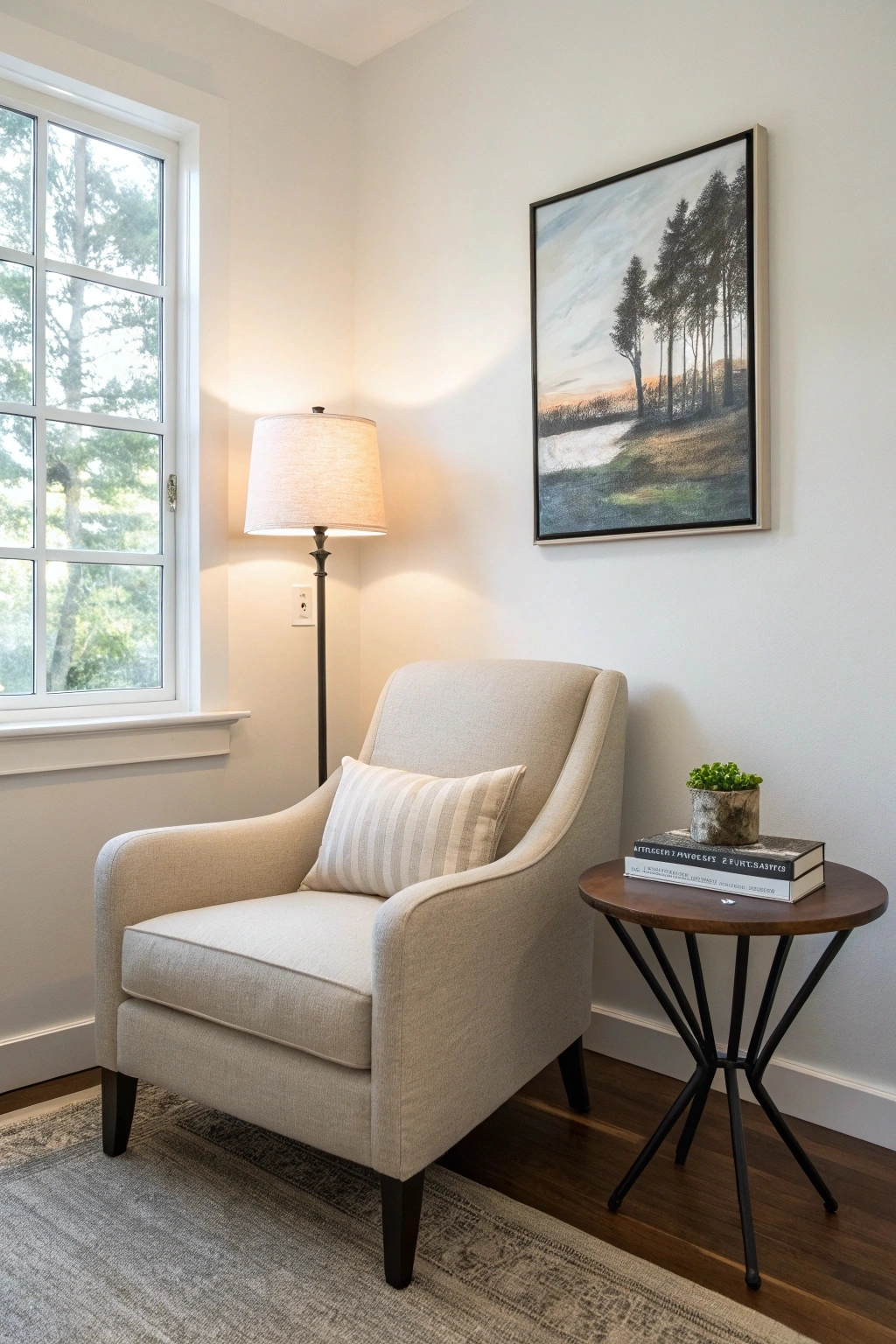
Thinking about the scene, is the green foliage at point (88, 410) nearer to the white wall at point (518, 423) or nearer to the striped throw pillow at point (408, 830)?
the white wall at point (518, 423)

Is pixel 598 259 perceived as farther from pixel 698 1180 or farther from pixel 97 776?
pixel 698 1180

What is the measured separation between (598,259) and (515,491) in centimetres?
56

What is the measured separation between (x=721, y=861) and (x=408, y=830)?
595 millimetres

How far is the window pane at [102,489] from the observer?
7.80 feet

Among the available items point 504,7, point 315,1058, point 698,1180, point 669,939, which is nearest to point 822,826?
point 669,939

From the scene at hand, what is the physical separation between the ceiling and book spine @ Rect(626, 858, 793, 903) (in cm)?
222

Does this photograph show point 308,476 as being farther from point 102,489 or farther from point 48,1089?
point 48,1089

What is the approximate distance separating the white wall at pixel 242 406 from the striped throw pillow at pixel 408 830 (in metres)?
0.61

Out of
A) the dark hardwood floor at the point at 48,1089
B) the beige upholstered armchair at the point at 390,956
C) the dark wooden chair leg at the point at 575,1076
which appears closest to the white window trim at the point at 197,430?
the beige upholstered armchair at the point at 390,956

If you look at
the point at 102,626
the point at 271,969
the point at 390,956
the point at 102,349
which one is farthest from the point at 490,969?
the point at 102,349

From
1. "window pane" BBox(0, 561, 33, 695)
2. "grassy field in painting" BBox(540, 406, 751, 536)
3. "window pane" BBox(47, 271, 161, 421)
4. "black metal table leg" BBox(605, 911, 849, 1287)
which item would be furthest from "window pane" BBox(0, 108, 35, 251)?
"black metal table leg" BBox(605, 911, 849, 1287)

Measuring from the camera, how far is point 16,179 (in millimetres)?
2312

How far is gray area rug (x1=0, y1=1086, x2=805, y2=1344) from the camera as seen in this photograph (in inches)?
55.9

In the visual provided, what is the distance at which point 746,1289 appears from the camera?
1490mm
